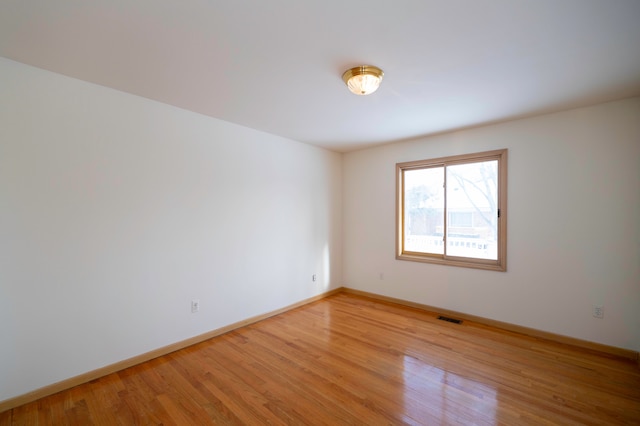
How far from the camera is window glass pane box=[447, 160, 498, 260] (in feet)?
11.4

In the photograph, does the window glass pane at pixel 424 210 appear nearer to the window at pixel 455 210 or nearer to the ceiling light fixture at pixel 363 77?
the window at pixel 455 210

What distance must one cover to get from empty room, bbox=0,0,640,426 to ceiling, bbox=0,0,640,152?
17 millimetres

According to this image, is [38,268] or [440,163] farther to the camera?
[440,163]

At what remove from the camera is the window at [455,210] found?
3420mm

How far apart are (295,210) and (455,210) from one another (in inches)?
88.3

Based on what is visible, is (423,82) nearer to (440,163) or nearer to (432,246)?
(440,163)

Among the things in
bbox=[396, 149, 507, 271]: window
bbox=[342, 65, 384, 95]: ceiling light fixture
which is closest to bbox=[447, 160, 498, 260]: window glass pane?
bbox=[396, 149, 507, 271]: window

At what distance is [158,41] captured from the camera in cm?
178

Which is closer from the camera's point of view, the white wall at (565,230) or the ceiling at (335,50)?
the ceiling at (335,50)

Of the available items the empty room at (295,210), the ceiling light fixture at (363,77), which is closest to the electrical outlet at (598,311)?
the empty room at (295,210)

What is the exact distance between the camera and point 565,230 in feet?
9.67

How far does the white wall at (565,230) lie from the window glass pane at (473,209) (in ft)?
0.67

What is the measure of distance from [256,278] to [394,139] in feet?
9.10

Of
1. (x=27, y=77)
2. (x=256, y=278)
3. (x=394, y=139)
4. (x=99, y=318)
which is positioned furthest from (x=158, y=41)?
(x=394, y=139)
